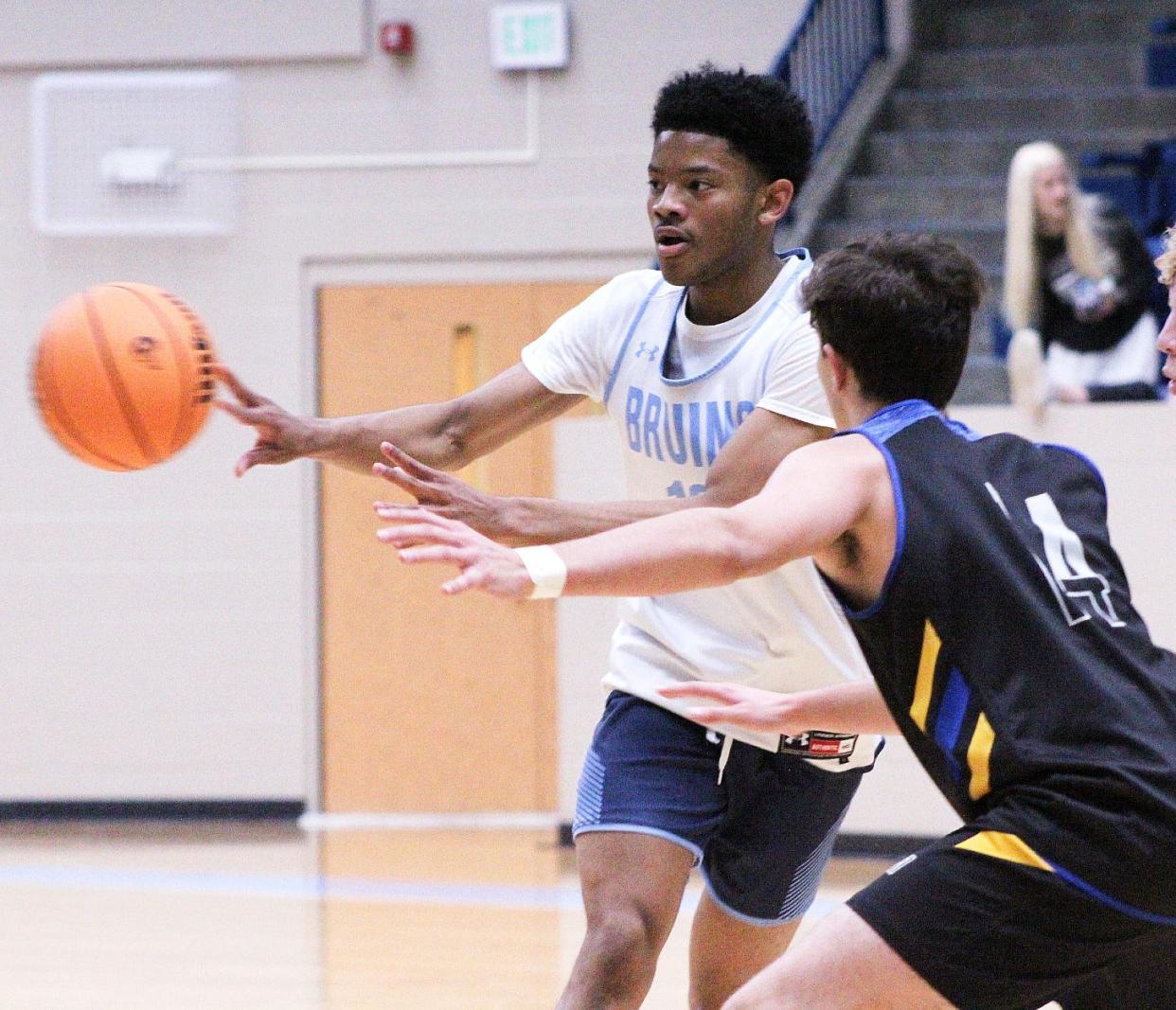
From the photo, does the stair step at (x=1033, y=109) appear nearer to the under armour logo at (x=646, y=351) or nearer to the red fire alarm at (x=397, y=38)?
the red fire alarm at (x=397, y=38)

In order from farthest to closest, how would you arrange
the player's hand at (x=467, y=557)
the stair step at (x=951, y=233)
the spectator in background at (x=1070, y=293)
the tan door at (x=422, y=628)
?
the tan door at (x=422, y=628) < the stair step at (x=951, y=233) < the spectator in background at (x=1070, y=293) < the player's hand at (x=467, y=557)

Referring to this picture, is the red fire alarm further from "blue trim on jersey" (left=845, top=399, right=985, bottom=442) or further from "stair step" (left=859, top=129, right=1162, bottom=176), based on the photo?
"blue trim on jersey" (left=845, top=399, right=985, bottom=442)

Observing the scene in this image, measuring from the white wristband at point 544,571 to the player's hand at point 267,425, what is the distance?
118cm

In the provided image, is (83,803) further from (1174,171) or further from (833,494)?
(833,494)

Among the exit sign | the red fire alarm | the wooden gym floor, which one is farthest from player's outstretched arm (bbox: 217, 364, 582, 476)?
the red fire alarm

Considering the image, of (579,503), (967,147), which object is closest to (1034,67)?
(967,147)

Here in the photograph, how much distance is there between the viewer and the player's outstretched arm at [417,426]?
3.38 meters

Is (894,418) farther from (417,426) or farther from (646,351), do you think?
(417,426)

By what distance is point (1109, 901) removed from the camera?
231cm

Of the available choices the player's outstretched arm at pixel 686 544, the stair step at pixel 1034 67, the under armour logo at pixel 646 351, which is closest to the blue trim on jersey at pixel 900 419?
the player's outstretched arm at pixel 686 544

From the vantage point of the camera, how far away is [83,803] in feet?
28.2

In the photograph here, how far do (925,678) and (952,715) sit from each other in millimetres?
58

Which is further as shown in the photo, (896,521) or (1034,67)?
(1034,67)

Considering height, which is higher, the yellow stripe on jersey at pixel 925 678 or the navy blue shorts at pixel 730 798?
the yellow stripe on jersey at pixel 925 678
